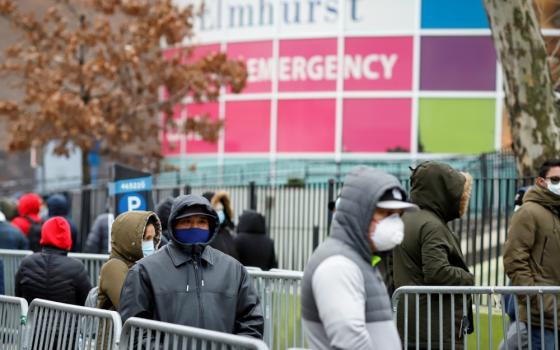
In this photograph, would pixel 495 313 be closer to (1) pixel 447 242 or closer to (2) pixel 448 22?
(1) pixel 447 242

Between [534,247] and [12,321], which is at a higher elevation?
[534,247]

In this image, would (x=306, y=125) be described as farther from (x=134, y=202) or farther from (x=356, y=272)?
(x=356, y=272)

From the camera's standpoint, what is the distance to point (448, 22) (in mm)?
26656

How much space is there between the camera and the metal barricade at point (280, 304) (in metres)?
8.63

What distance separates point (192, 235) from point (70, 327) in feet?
4.14

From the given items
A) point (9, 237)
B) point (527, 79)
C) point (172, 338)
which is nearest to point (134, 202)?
point (9, 237)

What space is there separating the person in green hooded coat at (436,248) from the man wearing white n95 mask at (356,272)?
2.33 metres

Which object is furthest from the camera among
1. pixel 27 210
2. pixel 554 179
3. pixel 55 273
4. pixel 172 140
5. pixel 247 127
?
pixel 172 140

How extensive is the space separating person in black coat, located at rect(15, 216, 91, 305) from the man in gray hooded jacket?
9.30ft

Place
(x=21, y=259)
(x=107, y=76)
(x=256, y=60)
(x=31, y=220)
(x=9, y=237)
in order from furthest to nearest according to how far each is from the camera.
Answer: (x=256, y=60)
(x=107, y=76)
(x=31, y=220)
(x=9, y=237)
(x=21, y=259)

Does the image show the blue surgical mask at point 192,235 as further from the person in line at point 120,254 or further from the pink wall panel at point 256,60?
the pink wall panel at point 256,60

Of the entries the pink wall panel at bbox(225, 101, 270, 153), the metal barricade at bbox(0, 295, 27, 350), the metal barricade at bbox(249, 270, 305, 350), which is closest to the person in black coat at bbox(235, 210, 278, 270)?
the metal barricade at bbox(249, 270, 305, 350)

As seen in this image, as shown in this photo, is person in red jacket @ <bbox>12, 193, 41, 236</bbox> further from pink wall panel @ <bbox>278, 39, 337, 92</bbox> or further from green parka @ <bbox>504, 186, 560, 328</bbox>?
pink wall panel @ <bbox>278, 39, 337, 92</bbox>

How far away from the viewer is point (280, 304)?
8.71m
